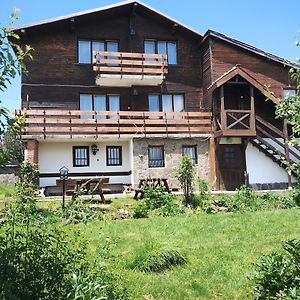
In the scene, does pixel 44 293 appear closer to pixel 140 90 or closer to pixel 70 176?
pixel 70 176

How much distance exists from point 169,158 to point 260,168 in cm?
531

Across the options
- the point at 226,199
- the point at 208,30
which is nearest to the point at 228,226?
the point at 226,199

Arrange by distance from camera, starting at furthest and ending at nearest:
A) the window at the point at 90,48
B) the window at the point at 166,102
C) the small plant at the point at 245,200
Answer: the window at the point at 166,102
the window at the point at 90,48
the small plant at the point at 245,200

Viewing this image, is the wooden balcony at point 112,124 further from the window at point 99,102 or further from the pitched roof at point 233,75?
the pitched roof at point 233,75

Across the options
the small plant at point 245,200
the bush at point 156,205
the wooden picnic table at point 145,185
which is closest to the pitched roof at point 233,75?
the wooden picnic table at point 145,185

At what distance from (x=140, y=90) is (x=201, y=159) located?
5.60 m

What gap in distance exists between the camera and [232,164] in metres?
21.9

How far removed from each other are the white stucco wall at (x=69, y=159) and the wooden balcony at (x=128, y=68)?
11.8 feet

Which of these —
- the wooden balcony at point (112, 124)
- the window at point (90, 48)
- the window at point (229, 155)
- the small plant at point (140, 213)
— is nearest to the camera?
the small plant at point (140, 213)

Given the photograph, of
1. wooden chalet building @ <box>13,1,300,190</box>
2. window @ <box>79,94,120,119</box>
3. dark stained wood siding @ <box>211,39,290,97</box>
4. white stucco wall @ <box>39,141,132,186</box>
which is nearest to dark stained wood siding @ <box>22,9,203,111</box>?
wooden chalet building @ <box>13,1,300,190</box>

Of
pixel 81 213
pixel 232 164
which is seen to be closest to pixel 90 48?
pixel 232 164

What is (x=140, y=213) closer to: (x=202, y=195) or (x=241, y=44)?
(x=202, y=195)

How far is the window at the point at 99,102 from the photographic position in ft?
73.8

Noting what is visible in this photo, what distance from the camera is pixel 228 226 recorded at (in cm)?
1038
